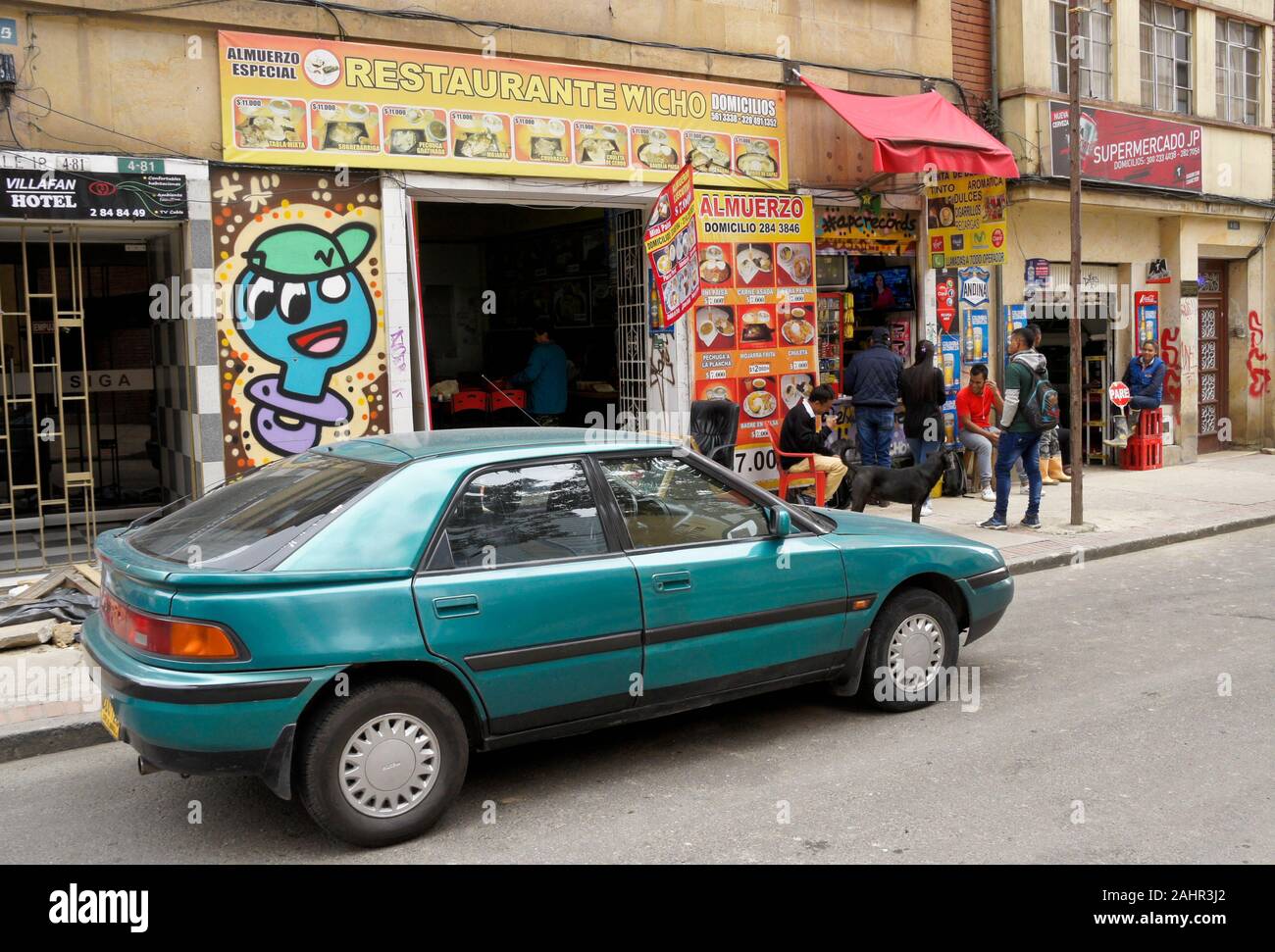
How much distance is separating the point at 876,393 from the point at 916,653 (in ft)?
21.6

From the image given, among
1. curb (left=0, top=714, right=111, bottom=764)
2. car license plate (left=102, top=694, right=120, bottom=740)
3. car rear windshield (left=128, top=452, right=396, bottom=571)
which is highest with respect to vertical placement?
car rear windshield (left=128, top=452, right=396, bottom=571)

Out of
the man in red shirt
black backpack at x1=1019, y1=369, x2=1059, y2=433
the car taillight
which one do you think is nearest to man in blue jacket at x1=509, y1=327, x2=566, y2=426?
the man in red shirt

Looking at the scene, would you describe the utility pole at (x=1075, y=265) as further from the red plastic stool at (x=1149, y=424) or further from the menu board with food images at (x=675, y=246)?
the red plastic stool at (x=1149, y=424)

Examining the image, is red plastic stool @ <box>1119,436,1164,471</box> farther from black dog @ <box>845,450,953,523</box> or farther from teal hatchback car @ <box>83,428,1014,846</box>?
teal hatchback car @ <box>83,428,1014,846</box>

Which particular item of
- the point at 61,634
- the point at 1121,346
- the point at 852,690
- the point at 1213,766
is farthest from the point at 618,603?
the point at 1121,346

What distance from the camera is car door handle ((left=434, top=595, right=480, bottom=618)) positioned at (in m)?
4.51

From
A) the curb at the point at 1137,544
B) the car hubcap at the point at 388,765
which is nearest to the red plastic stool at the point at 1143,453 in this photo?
the curb at the point at 1137,544

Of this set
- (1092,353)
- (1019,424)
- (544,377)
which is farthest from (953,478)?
(544,377)

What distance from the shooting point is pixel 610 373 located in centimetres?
1445

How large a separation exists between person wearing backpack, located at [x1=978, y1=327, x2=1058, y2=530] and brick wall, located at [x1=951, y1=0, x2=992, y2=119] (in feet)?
14.8

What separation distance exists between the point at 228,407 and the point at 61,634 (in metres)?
2.39

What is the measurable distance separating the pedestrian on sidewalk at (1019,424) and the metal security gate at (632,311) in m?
3.68

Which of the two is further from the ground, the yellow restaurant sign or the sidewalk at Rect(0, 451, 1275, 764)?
the yellow restaurant sign

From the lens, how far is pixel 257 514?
4781mm
